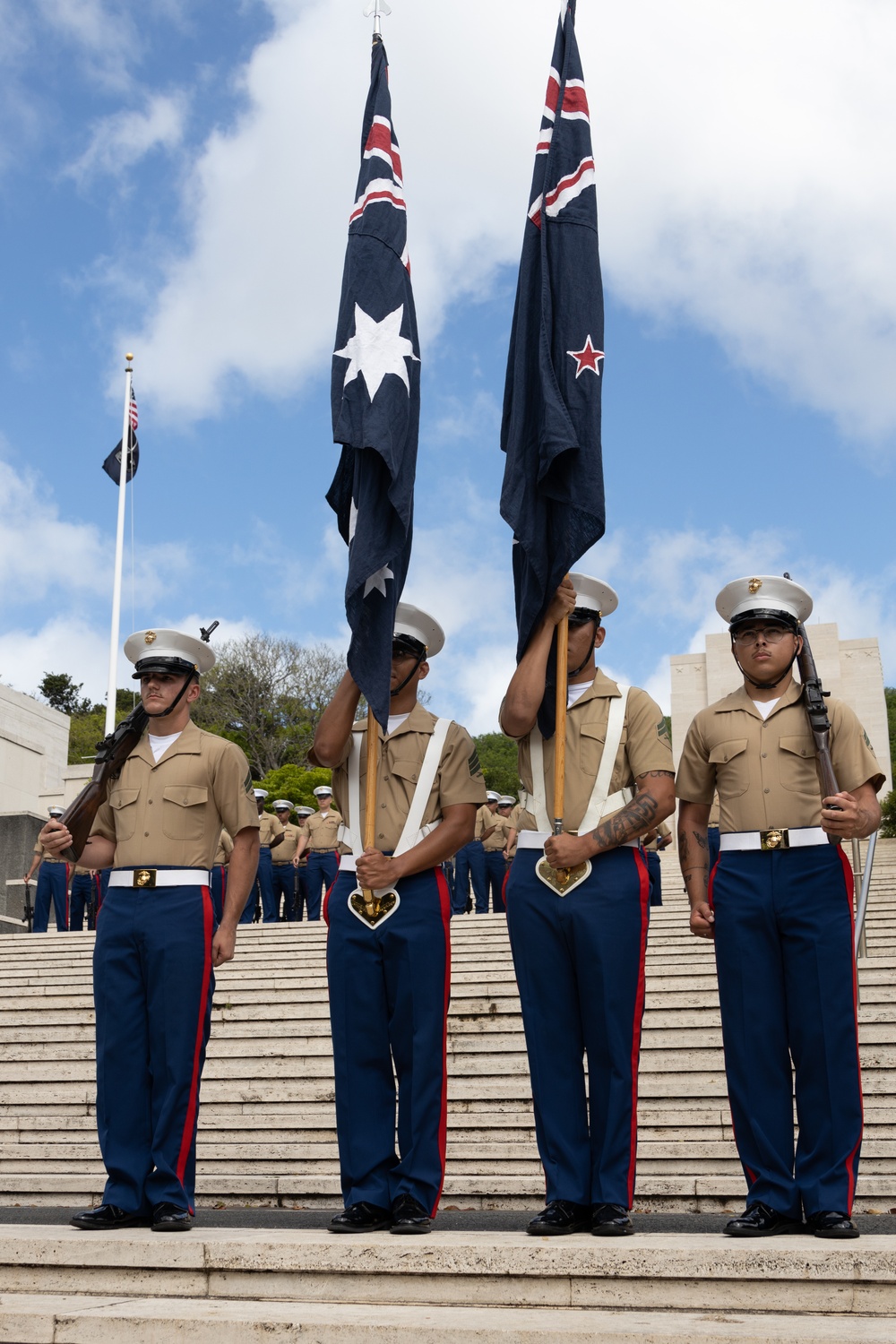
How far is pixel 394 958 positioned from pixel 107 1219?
125 cm

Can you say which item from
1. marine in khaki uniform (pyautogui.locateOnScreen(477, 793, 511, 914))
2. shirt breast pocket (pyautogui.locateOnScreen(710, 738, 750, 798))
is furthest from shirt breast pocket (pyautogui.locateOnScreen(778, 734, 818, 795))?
marine in khaki uniform (pyautogui.locateOnScreen(477, 793, 511, 914))

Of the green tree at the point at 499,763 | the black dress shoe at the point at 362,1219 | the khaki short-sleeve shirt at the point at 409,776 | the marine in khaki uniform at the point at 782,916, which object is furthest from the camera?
the green tree at the point at 499,763

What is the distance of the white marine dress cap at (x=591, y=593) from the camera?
479 cm

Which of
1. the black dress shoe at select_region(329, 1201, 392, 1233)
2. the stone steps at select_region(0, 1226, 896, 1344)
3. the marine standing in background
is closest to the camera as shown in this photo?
the stone steps at select_region(0, 1226, 896, 1344)

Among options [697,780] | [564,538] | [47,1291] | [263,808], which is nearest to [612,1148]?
[697,780]

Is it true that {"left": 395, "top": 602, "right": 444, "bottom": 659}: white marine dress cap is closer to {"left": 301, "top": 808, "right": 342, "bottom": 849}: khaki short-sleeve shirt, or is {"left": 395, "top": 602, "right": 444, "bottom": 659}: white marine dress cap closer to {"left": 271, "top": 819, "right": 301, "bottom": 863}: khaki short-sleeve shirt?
{"left": 301, "top": 808, "right": 342, "bottom": 849}: khaki short-sleeve shirt

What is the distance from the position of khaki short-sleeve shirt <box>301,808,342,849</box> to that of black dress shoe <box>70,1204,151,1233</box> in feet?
45.8

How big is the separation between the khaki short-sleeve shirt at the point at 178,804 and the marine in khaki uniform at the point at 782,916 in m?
1.65

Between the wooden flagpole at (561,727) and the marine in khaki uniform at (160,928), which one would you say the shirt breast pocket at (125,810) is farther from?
the wooden flagpole at (561,727)

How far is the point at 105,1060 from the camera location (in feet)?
15.5

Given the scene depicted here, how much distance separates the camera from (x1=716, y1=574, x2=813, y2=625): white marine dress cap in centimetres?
457

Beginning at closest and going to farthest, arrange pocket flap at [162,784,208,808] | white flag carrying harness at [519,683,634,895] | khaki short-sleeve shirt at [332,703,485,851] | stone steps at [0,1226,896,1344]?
stone steps at [0,1226,896,1344] → white flag carrying harness at [519,683,634,895] → khaki short-sleeve shirt at [332,703,485,851] → pocket flap at [162,784,208,808]

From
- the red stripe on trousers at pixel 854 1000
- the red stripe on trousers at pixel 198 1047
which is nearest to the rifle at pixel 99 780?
the red stripe on trousers at pixel 198 1047

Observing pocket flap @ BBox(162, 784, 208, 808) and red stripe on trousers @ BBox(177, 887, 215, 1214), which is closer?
red stripe on trousers @ BBox(177, 887, 215, 1214)
